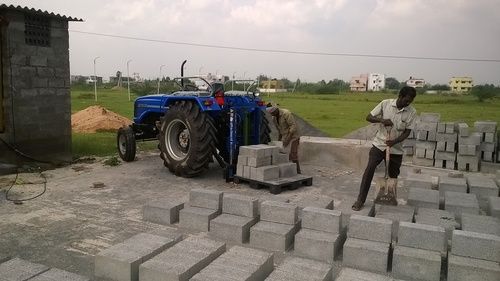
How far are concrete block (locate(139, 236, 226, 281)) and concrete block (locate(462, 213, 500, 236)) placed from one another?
2752 millimetres

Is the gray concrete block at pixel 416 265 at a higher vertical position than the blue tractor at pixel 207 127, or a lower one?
lower

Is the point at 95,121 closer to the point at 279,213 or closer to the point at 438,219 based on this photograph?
the point at 279,213

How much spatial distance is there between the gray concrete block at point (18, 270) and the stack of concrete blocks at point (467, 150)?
8.44 metres

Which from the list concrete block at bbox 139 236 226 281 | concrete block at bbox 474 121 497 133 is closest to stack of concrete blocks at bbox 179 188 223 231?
concrete block at bbox 139 236 226 281

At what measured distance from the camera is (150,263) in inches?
139

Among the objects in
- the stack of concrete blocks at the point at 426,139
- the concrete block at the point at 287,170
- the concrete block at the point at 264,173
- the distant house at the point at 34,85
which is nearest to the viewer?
the concrete block at the point at 264,173

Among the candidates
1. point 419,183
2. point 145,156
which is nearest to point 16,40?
point 145,156

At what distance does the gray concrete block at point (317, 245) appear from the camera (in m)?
4.40

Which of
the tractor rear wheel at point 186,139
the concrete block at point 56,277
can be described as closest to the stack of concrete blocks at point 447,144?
the tractor rear wheel at point 186,139

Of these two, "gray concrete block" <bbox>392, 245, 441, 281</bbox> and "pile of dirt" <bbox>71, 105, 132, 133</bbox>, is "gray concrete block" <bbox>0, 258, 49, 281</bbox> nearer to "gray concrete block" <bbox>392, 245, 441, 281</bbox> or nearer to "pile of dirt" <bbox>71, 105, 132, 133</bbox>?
"gray concrete block" <bbox>392, 245, 441, 281</bbox>

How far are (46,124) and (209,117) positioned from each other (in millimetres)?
3379

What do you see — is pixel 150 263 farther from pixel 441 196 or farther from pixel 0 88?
pixel 0 88

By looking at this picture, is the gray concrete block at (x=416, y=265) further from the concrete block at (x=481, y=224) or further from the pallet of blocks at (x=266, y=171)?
the pallet of blocks at (x=266, y=171)

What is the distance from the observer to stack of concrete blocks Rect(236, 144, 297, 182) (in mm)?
7117
